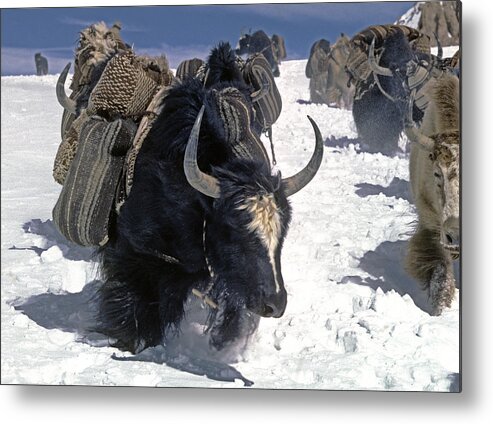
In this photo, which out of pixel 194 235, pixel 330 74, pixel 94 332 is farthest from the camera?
pixel 94 332

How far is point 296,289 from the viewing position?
10.6 ft

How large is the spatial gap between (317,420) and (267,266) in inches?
22.1

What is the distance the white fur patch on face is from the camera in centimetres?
287

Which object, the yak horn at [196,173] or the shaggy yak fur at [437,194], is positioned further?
the shaggy yak fur at [437,194]

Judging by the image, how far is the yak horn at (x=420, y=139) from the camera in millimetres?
3135

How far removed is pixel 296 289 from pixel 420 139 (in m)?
0.60

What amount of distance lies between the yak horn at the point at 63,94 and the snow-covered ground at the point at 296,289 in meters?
0.02

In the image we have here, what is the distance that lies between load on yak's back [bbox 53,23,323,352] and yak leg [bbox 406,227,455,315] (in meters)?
0.44

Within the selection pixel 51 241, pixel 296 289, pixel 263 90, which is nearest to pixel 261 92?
pixel 263 90

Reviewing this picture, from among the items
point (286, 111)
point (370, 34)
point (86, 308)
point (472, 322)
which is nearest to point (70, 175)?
point (86, 308)

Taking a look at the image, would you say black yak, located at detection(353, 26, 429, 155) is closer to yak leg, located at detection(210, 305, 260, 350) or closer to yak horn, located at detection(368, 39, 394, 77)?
yak horn, located at detection(368, 39, 394, 77)

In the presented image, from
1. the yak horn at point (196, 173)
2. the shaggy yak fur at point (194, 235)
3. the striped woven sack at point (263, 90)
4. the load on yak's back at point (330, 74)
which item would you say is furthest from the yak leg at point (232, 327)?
the load on yak's back at point (330, 74)

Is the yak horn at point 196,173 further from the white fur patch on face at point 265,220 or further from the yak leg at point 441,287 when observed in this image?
the yak leg at point 441,287

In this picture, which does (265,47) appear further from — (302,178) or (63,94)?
(63,94)
